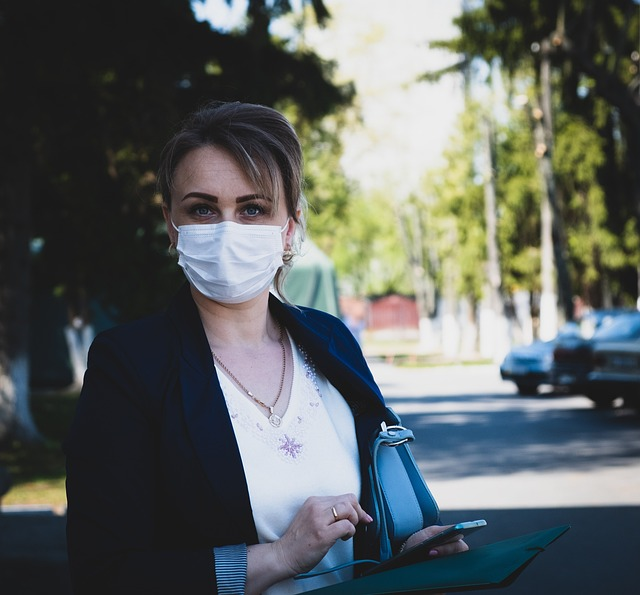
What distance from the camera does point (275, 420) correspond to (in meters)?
2.39

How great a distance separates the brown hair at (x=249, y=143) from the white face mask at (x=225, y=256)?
0.35 feet

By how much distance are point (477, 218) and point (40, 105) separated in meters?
34.5

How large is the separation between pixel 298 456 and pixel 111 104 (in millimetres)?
11482

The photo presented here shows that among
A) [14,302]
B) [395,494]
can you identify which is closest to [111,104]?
[14,302]

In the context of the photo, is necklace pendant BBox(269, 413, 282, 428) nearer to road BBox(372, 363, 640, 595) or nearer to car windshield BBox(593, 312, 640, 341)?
road BBox(372, 363, 640, 595)

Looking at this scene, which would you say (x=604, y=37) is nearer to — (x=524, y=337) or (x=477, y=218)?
(x=477, y=218)

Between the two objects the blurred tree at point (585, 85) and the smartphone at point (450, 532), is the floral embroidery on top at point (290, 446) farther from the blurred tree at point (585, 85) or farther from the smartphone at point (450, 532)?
the blurred tree at point (585, 85)

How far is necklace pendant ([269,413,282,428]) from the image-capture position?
93.8 inches

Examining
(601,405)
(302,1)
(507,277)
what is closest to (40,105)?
(302,1)

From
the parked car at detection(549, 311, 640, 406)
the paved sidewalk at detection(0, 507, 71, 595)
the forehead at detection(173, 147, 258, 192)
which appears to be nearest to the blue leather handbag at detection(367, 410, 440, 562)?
the forehead at detection(173, 147, 258, 192)

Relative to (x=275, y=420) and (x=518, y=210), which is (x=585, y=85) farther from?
(x=275, y=420)

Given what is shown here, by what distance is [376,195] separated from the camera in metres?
65.3

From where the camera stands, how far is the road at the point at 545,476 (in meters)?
7.50

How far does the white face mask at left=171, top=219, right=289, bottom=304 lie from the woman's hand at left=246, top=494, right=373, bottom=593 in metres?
0.56
